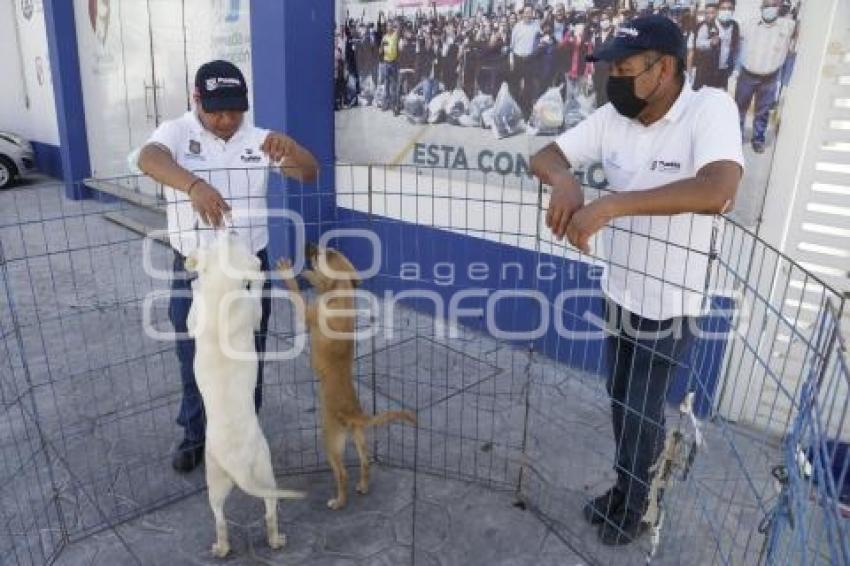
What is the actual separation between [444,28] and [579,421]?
10.0ft

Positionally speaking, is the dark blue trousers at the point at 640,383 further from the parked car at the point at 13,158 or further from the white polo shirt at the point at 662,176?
the parked car at the point at 13,158

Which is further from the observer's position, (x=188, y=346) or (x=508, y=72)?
(x=508, y=72)

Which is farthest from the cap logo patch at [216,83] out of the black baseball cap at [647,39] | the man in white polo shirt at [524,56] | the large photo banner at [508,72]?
the man in white polo shirt at [524,56]

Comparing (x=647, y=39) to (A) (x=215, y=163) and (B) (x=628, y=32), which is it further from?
(A) (x=215, y=163)

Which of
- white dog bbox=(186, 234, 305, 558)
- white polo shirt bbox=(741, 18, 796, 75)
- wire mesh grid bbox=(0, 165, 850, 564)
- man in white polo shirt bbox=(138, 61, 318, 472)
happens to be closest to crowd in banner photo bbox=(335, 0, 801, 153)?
white polo shirt bbox=(741, 18, 796, 75)

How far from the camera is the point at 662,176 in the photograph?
240cm

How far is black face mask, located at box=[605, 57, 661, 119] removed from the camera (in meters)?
2.34

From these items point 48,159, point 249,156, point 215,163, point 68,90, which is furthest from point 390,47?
point 48,159

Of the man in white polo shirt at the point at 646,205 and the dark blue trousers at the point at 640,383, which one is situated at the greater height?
the man in white polo shirt at the point at 646,205

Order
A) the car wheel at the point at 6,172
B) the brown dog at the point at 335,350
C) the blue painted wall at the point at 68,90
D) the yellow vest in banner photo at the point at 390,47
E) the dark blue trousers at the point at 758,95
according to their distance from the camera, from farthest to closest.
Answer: the car wheel at the point at 6,172, the blue painted wall at the point at 68,90, the yellow vest in banner photo at the point at 390,47, the dark blue trousers at the point at 758,95, the brown dog at the point at 335,350

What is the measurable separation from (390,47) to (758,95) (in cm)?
298

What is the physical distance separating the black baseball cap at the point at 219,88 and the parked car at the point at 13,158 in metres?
Answer: 9.83

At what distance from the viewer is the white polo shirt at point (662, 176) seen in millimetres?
2252

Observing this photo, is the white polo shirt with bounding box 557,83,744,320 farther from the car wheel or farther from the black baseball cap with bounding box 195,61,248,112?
the car wheel
